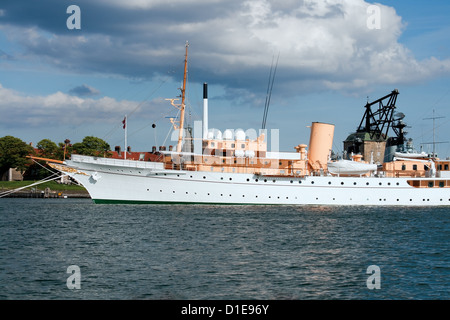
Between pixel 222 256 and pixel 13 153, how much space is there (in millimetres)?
84711

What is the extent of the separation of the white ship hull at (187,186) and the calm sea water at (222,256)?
27.8ft

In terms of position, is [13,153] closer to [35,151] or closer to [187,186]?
[35,151]

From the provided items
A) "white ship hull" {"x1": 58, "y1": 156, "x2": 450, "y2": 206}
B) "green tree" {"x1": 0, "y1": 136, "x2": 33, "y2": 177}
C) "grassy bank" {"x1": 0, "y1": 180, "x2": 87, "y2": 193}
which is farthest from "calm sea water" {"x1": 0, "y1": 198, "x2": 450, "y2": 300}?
"green tree" {"x1": 0, "y1": 136, "x2": 33, "y2": 177}

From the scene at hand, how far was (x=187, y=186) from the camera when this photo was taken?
4644cm

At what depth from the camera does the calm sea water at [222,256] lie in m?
16.8

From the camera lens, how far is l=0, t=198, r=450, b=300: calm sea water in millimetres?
16812

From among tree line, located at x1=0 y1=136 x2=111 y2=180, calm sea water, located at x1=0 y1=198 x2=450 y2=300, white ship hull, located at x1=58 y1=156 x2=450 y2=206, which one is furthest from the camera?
tree line, located at x1=0 y1=136 x2=111 y2=180

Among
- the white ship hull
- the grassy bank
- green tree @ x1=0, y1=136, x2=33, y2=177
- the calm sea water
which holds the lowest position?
the calm sea water

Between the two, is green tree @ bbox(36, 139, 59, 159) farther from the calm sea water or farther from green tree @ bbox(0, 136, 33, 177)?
the calm sea water

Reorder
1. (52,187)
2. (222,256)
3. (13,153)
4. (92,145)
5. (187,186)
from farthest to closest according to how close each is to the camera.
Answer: (92,145) < (13,153) < (52,187) < (187,186) < (222,256)

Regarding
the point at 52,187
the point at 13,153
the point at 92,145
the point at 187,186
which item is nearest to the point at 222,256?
the point at 187,186
